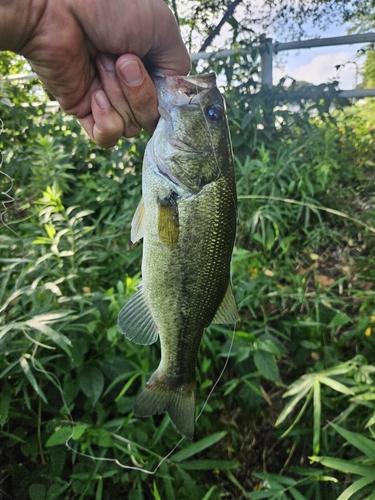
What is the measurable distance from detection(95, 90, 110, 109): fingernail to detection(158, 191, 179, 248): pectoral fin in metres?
0.58

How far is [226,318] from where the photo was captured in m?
1.46

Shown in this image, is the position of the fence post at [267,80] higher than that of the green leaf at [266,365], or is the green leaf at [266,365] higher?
the fence post at [267,80]

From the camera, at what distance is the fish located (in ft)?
4.43

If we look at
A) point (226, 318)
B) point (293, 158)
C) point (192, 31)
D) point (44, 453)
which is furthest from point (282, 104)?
point (44, 453)

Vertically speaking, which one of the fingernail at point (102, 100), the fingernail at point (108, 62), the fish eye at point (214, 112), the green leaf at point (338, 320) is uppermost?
the fingernail at point (108, 62)

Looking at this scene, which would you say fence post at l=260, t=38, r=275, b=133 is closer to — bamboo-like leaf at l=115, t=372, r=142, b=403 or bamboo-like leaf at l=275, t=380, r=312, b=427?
bamboo-like leaf at l=275, t=380, r=312, b=427

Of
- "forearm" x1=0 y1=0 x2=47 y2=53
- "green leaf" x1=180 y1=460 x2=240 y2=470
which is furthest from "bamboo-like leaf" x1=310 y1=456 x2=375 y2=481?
"forearm" x1=0 y1=0 x2=47 y2=53

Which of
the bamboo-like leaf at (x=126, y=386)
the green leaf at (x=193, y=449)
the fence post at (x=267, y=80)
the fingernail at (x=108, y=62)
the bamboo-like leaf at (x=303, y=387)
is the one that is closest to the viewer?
the fingernail at (x=108, y=62)

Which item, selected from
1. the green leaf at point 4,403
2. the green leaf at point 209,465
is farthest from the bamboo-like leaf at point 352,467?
the green leaf at point 4,403

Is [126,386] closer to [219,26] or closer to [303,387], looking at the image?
[303,387]

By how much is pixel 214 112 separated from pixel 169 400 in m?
1.16

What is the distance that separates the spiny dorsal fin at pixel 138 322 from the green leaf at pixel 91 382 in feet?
2.08

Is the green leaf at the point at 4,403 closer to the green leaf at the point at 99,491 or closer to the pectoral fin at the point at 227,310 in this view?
the green leaf at the point at 99,491

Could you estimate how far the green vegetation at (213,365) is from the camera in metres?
1.82
